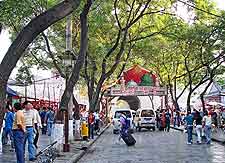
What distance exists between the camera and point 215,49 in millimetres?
36969

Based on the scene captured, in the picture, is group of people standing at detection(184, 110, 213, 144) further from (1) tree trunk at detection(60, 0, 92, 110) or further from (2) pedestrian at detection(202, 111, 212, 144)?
(1) tree trunk at detection(60, 0, 92, 110)

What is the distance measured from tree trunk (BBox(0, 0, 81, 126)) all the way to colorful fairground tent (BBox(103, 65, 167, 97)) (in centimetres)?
3797

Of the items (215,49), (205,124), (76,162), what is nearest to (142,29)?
(215,49)

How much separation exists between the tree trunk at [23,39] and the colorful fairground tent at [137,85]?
37973 millimetres

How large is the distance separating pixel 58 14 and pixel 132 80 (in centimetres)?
3972

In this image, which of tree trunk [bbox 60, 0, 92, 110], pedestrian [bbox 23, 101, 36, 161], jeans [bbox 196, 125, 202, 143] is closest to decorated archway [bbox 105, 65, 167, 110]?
jeans [bbox 196, 125, 202, 143]

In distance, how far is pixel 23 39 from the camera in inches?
358

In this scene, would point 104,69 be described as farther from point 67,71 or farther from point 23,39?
point 23,39

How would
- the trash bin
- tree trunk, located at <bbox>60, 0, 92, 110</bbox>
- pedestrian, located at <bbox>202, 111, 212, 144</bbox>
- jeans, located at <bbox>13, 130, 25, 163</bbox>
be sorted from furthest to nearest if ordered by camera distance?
1. the trash bin
2. pedestrian, located at <bbox>202, 111, 212, 144</bbox>
3. tree trunk, located at <bbox>60, 0, 92, 110</bbox>
4. jeans, located at <bbox>13, 130, 25, 163</bbox>

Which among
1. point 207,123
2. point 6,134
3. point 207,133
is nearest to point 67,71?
point 6,134

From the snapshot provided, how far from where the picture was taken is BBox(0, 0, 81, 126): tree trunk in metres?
8.82

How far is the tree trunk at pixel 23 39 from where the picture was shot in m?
8.82

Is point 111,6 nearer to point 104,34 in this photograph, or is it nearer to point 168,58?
point 104,34

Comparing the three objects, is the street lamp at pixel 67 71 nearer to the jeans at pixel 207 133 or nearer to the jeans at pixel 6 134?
the jeans at pixel 6 134
